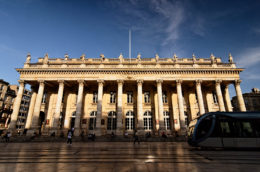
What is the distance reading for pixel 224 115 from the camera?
34.6 ft

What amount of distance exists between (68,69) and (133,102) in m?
13.6

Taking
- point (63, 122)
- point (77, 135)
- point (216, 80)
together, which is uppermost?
point (216, 80)

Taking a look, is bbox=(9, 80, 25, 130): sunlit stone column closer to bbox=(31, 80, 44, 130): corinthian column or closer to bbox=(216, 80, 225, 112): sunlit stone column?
bbox=(31, 80, 44, 130): corinthian column

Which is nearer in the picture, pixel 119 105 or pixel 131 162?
pixel 131 162

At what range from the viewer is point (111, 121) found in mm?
25562

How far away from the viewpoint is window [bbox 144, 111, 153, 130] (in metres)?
25.3

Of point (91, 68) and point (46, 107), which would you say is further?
point (46, 107)

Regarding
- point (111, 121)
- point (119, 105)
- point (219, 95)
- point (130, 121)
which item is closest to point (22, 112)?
point (111, 121)

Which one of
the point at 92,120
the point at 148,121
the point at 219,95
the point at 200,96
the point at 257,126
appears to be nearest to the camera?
the point at 257,126

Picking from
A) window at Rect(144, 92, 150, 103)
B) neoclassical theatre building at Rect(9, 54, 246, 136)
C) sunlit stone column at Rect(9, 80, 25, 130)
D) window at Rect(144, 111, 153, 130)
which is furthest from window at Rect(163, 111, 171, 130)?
sunlit stone column at Rect(9, 80, 25, 130)

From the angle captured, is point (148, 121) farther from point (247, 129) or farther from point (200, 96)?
point (247, 129)

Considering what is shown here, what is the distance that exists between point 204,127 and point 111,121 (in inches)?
711

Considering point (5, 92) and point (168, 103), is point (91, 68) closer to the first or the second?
point (168, 103)

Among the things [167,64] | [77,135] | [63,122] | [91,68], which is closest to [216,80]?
[167,64]
